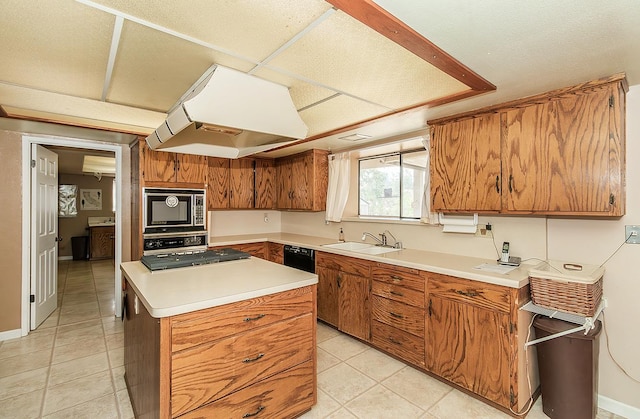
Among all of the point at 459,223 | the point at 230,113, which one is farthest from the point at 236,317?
the point at 459,223

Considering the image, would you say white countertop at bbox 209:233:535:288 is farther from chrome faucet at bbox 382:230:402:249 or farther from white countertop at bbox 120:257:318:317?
white countertop at bbox 120:257:318:317

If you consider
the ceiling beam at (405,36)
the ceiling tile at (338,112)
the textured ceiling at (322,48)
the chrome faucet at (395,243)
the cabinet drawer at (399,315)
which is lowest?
the cabinet drawer at (399,315)

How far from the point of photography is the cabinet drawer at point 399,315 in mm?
2527

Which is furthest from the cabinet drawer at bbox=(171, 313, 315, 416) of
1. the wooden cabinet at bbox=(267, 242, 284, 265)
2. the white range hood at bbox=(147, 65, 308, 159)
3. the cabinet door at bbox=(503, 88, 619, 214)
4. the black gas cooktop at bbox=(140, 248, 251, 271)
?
the wooden cabinet at bbox=(267, 242, 284, 265)

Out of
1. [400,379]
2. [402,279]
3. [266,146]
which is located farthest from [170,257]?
[400,379]

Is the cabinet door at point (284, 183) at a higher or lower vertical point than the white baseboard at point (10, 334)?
higher

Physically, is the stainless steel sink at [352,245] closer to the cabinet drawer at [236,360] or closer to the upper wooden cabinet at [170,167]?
the cabinet drawer at [236,360]

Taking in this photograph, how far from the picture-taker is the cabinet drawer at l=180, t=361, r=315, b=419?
1.60 metres

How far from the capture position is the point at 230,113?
5.40 ft

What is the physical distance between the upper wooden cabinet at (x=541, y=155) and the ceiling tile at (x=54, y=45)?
2.49 metres

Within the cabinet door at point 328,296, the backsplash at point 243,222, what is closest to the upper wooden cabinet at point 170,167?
the backsplash at point 243,222

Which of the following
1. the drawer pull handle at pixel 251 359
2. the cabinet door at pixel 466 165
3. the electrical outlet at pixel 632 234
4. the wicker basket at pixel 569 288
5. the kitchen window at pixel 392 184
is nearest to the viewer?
the drawer pull handle at pixel 251 359

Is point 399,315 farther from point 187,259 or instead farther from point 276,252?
point 276,252

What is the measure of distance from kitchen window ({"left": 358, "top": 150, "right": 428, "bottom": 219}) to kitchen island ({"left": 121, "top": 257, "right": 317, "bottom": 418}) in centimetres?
192
